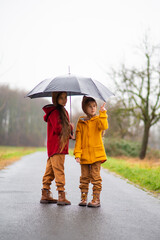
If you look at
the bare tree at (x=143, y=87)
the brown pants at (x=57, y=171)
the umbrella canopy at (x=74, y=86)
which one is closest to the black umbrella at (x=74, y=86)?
the umbrella canopy at (x=74, y=86)

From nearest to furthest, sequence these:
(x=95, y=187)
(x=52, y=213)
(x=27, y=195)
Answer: (x=52, y=213), (x=95, y=187), (x=27, y=195)

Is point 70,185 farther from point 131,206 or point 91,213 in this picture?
point 91,213

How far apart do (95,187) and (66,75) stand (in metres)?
1.86

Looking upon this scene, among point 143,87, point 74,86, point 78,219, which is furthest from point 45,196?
point 143,87

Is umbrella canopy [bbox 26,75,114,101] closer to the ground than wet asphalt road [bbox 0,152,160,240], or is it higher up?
higher up

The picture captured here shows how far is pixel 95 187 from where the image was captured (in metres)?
5.21

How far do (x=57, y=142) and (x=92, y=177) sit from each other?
80cm

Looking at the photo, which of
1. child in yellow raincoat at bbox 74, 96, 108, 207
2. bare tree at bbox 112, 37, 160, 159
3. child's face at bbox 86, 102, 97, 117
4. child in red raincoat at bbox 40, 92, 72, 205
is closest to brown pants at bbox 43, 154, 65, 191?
child in red raincoat at bbox 40, 92, 72, 205

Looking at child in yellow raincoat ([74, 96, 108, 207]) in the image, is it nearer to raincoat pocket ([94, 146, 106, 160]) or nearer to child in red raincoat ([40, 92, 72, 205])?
raincoat pocket ([94, 146, 106, 160])

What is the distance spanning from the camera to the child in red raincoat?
517 cm

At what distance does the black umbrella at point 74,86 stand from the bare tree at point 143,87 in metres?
18.5

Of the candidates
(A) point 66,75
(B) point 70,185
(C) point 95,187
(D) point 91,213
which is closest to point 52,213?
(D) point 91,213

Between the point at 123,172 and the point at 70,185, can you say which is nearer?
the point at 70,185

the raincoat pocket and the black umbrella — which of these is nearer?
the black umbrella
